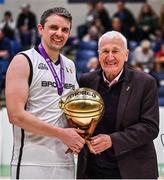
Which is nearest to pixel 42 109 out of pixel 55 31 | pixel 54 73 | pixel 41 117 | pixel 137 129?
pixel 41 117

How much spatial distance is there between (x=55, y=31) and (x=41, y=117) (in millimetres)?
513

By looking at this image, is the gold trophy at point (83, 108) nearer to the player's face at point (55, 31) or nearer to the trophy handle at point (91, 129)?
the trophy handle at point (91, 129)

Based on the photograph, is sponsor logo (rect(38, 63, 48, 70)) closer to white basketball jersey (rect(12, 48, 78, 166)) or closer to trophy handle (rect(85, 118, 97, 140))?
white basketball jersey (rect(12, 48, 78, 166))

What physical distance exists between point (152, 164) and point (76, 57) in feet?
27.9

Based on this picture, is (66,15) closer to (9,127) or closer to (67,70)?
(67,70)

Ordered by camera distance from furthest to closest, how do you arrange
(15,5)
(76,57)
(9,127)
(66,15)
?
(15,5) → (76,57) → (9,127) → (66,15)

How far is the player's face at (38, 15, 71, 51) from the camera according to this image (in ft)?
9.91

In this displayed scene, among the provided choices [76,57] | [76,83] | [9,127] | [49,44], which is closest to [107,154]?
[76,83]

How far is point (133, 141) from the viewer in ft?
10.0

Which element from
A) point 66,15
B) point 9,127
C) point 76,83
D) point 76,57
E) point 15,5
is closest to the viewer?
point 66,15

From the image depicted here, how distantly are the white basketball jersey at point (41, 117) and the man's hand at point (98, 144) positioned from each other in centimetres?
19

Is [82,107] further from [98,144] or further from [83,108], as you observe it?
[98,144]

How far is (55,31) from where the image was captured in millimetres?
3025

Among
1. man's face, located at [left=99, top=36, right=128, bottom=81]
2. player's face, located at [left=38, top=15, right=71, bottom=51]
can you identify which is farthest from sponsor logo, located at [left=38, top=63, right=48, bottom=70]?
man's face, located at [left=99, top=36, right=128, bottom=81]
